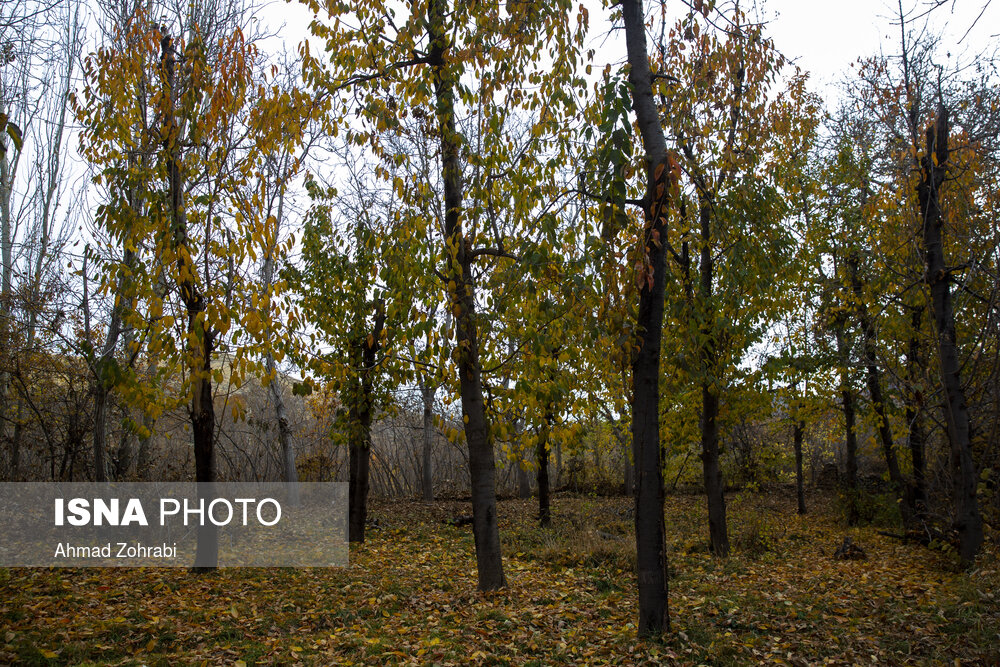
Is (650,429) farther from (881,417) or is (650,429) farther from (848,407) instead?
(848,407)

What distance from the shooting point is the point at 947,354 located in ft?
24.4

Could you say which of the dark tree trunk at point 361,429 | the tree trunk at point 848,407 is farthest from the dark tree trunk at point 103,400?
the tree trunk at point 848,407

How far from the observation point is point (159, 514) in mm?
9820

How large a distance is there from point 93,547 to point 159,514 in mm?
1024

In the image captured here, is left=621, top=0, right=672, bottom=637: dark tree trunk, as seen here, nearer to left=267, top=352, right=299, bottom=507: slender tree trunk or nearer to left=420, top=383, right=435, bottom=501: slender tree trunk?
left=267, top=352, right=299, bottom=507: slender tree trunk

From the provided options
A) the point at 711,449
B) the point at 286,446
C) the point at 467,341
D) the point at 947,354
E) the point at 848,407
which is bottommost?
the point at 711,449

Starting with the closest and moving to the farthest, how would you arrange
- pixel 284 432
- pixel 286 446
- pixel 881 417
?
1. pixel 881 417
2. pixel 284 432
3. pixel 286 446

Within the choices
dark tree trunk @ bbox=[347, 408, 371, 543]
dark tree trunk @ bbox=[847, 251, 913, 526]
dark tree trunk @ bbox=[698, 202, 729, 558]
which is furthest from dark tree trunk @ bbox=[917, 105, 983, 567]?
dark tree trunk @ bbox=[347, 408, 371, 543]

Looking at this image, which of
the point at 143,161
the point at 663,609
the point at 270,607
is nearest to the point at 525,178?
the point at 663,609

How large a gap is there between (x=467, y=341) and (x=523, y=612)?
258cm

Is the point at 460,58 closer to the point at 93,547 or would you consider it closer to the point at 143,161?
the point at 143,161
